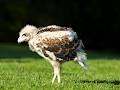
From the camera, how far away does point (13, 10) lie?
4603cm

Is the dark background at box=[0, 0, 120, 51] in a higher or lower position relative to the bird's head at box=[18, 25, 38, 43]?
higher

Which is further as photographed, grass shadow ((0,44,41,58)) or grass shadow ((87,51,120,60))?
grass shadow ((87,51,120,60))

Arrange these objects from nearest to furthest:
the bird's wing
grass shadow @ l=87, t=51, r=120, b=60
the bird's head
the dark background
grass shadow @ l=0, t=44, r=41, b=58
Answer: the bird's wing → the bird's head → grass shadow @ l=0, t=44, r=41, b=58 → grass shadow @ l=87, t=51, r=120, b=60 → the dark background

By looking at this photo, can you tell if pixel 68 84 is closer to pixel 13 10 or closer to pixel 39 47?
pixel 39 47

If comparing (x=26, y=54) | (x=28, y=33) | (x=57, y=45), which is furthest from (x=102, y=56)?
(x=57, y=45)

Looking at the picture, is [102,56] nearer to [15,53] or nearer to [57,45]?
[15,53]

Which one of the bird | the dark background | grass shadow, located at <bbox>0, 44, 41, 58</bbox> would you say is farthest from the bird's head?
the dark background

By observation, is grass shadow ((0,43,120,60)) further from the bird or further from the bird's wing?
the bird's wing

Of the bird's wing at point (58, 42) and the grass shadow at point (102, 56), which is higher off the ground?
the grass shadow at point (102, 56)

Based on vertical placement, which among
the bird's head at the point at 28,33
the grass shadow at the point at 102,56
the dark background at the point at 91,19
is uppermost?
the dark background at the point at 91,19

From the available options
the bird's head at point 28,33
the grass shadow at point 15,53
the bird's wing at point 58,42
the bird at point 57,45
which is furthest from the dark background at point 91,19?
the bird's wing at point 58,42

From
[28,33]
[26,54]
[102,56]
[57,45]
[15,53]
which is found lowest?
[57,45]

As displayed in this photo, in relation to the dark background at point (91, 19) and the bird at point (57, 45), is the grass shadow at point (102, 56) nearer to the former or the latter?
the dark background at point (91, 19)

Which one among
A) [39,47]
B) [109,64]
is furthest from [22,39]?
[109,64]
